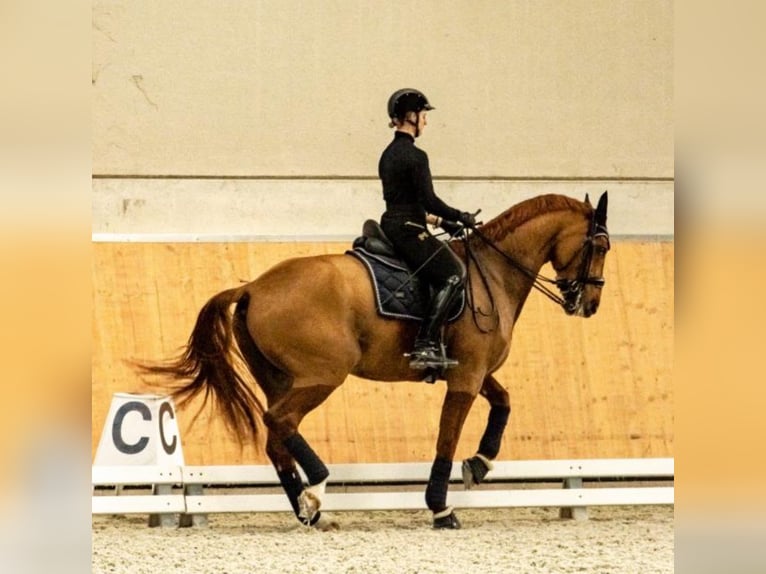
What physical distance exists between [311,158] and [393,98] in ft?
7.55

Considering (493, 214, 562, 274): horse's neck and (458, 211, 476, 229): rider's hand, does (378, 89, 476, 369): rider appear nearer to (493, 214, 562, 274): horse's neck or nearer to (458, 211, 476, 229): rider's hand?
(458, 211, 476, 229): rider's hand

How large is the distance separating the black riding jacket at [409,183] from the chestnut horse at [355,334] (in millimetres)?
349

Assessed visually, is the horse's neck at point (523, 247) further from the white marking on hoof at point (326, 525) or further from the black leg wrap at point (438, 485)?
the white marking on hoof at point (326, 525)

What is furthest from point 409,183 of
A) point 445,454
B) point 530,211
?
point 445,454

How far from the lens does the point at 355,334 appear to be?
21.6ft

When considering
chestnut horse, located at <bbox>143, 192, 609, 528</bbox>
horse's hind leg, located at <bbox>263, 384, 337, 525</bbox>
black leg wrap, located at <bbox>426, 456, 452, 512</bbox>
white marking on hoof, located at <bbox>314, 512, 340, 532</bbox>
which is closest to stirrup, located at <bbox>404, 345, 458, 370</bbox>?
chestnut horse, located at <bbox>143, 192, 609, 528</bbox>

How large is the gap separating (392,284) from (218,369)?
0.99 meters

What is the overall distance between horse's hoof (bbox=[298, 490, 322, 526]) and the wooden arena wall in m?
1.21

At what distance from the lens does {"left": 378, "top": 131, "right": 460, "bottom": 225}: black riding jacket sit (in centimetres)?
658

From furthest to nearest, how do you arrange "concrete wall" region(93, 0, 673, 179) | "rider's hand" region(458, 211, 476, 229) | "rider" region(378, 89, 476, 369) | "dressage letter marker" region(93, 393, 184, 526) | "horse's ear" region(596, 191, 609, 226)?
"concrete wall" region(93, 0, 673, 179)
"dressage letter marker" region(93, 393, 184, 526)
"horse's ear" region(596, 191, 609, 226)
"rider's hand" region(458, 211, 476, 229)
"rider" region(378, 89, 476, 369)

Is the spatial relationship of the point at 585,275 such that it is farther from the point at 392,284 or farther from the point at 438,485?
the point at 438,485

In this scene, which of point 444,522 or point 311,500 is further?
point 444,522

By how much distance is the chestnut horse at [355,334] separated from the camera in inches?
256
